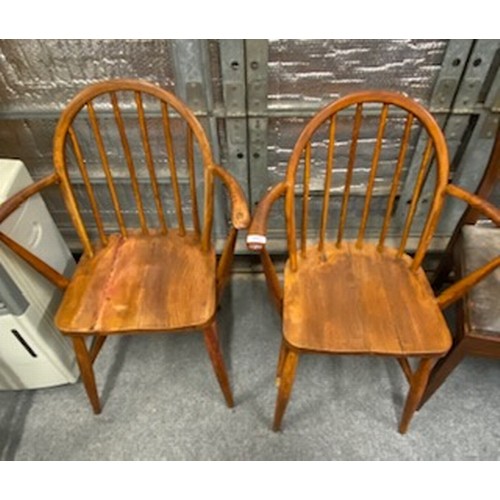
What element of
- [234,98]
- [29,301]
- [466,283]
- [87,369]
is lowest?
[87,369]

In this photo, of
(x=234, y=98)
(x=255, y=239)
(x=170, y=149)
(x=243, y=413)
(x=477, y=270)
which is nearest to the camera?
(x=255, y=239)

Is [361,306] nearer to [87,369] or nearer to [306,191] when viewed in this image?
[306,191]

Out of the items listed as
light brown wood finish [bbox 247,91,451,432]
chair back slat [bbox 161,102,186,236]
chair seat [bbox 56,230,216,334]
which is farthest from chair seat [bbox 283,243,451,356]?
chair back slat [bbox 161,102,186,236]

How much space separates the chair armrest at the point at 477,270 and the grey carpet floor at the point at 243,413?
19.2 inches

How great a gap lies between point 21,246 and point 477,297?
1.15 m

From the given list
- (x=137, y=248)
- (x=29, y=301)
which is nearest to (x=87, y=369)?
(x=29, y=301)

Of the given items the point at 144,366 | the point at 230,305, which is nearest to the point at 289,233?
the point at 230,305

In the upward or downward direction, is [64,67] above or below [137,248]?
above

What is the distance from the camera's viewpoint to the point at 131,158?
44.6 inches

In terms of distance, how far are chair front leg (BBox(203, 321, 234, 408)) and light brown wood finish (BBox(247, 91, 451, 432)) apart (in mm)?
173

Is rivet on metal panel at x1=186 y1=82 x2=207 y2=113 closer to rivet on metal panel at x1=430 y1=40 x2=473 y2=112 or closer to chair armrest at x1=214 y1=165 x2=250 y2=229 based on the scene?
chair armrest at x1=214 y1=165 x2=250 y2=229
